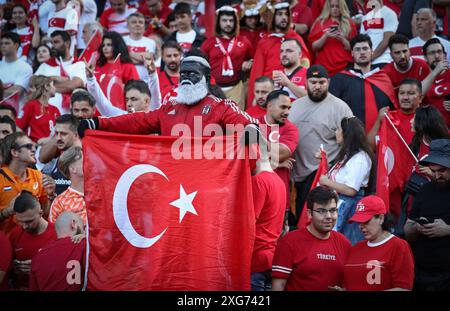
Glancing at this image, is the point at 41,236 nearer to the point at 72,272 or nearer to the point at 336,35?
the point at 72,272

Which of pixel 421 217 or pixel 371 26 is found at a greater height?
pixel 371 26

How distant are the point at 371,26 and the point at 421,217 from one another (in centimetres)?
565

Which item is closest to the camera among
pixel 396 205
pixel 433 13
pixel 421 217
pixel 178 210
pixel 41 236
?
pixel 178 210

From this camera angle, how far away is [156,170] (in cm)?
771

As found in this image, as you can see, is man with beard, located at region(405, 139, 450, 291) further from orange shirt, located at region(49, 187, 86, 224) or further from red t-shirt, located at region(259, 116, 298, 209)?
orange shirt, located at region(49, 187, 86, 224)

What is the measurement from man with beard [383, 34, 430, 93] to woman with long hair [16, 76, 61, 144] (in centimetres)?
451

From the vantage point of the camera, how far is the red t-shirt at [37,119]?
1230cm

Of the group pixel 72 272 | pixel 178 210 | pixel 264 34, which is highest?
pixel 264 34

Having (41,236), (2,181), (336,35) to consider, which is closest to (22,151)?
(2,181)

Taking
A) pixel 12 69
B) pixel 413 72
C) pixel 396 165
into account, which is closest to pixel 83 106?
pixel 396 165

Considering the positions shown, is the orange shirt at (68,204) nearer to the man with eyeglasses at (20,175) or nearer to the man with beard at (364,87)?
the man with eyeglasses at (20,175)

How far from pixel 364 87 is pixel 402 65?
0.88 meters

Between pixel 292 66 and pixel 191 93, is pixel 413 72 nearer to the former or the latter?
pixel 292 66

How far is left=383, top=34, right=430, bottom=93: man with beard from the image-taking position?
38.3ft
